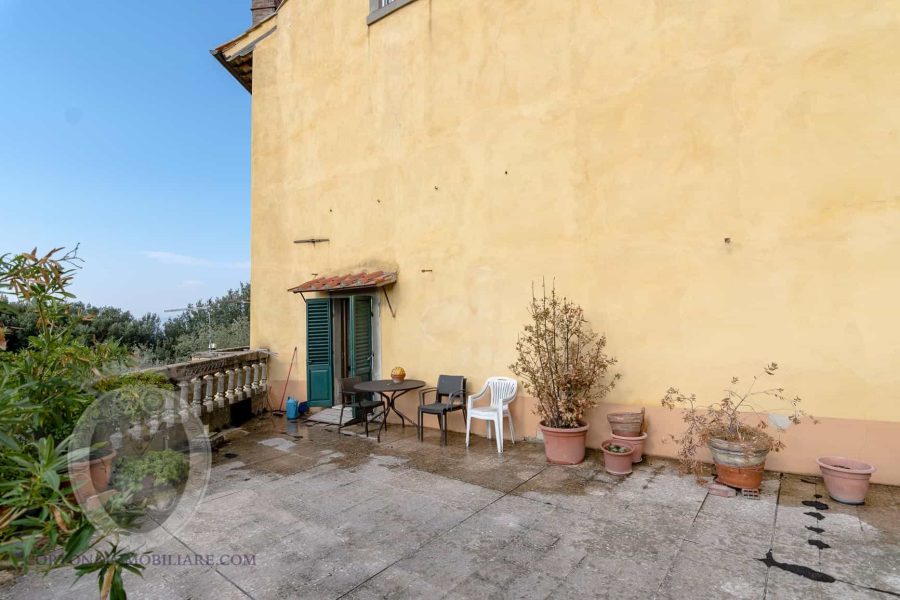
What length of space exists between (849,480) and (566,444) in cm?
244

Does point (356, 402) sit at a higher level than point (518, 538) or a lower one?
higher

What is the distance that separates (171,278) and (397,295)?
12053 millimetres

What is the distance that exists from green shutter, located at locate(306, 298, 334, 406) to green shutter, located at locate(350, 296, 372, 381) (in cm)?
55

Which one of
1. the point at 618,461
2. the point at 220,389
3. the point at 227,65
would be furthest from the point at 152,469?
the point at 227,65

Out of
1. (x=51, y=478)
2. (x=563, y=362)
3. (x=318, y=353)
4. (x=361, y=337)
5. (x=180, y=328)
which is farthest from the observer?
(x=180, y=328)

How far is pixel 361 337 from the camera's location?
735cm

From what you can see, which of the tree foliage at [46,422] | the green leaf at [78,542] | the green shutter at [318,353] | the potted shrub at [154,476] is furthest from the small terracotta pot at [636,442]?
the green shutter at [318,353]

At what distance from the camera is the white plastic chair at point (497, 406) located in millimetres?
5590

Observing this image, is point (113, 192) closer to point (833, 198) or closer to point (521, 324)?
point (521, 324)

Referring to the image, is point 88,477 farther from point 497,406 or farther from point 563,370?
point 497,406

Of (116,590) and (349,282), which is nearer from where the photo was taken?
(116,590)

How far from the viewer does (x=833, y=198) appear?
4316 mm

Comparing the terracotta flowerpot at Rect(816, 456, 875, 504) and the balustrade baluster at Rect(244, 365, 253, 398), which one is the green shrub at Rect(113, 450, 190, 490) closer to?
the terracotta flowerpot at Rect(816, 456, 875, 504)

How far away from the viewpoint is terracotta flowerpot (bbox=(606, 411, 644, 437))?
196 inches
